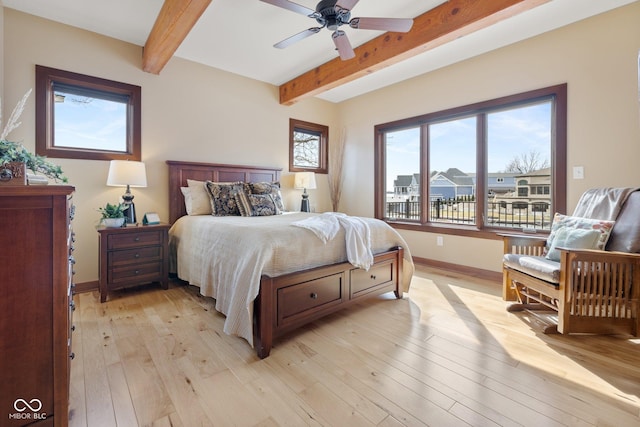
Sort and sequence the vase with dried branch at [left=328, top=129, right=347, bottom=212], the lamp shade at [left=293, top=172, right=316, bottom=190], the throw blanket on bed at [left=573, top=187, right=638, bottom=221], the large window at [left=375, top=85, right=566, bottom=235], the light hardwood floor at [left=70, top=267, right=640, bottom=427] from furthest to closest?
1. the vase with dried branch at [left=328, top=129, right=347, bottom=212]
2. the lamp shade at [left=293, top=172, right=316, bottom=190]
3. the large window at [left=375, top=85, right=566, bottom=235]
4. the throw blanket on bed at [left=573, top=187, right=638, bottom=221]
5. the light hardwood floor at [left=70, top=267, right=640, bottom=427]

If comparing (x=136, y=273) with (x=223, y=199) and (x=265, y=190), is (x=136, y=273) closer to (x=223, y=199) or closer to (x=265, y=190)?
(x=223, y=199)

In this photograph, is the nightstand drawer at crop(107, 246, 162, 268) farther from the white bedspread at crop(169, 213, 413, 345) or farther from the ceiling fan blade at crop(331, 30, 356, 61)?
the ceiling fan blade at crop(331, 30, 356, 61)

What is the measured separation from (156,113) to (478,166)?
406cm

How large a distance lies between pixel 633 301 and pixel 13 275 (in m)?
3.36

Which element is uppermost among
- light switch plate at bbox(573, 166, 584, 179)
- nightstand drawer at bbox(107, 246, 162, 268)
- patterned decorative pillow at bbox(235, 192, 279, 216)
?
light switch plate at bbox(573, 166, 584, 179)

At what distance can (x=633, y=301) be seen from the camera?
195 cm

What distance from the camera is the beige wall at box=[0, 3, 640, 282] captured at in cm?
264

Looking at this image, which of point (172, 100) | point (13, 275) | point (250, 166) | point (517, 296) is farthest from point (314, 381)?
point (172, 100)

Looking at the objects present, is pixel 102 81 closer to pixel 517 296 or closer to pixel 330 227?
pixel 330 227

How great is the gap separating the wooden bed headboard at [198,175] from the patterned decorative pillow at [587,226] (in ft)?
11.6

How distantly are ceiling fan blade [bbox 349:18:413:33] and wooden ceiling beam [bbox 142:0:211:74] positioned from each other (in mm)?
1126

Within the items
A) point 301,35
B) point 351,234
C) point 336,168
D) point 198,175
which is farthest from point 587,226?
point 198,175

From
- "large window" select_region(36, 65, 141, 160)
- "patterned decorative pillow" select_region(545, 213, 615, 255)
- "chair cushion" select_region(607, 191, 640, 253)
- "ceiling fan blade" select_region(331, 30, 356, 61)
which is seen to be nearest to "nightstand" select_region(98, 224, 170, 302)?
"large window" select_region(36, 65, 141, 160)

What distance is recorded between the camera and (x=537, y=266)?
221 cm
